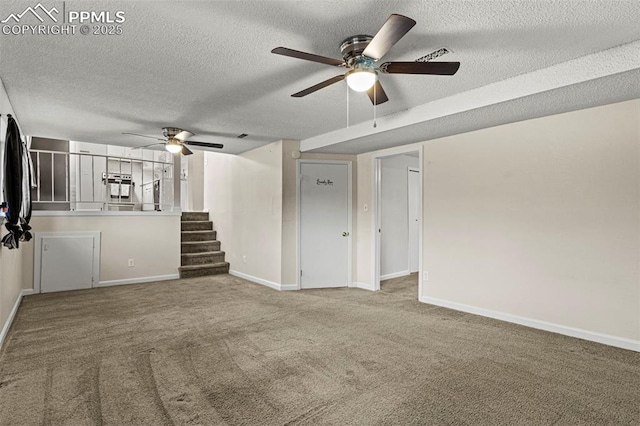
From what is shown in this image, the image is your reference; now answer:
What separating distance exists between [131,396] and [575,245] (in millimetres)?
3937

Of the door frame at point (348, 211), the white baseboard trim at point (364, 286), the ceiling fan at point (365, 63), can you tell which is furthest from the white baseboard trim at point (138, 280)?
the ceiling fan at point (365, 63)

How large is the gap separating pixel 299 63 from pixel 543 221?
2891 mm

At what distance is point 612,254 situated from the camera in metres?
3.06

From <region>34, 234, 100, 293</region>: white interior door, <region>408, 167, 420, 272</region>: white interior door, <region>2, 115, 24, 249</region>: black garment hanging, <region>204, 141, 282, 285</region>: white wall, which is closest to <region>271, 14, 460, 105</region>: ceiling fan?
<region>2, 115, 24, 249</region>: black garment hanging

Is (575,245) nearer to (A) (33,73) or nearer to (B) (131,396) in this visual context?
(B) (131,396)

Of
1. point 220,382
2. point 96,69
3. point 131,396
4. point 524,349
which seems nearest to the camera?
point 131,396

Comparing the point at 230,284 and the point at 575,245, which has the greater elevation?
the point at 575,245

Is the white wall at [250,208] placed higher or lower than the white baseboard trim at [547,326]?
higher

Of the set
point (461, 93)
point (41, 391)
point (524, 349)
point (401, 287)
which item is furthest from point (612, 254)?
point (41, 391)

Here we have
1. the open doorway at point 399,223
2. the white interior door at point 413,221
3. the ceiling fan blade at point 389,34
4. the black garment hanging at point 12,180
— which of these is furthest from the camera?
the white interior door at point 413,221

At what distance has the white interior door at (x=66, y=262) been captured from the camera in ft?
16.5

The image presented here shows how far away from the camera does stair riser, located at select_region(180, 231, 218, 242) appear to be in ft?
22.9

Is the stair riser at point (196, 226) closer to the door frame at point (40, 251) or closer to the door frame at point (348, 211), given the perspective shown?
the door frame at point (40, 251)

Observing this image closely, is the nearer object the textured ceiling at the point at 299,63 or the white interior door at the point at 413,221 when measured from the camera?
the textured ceiling at the point at 299,63
